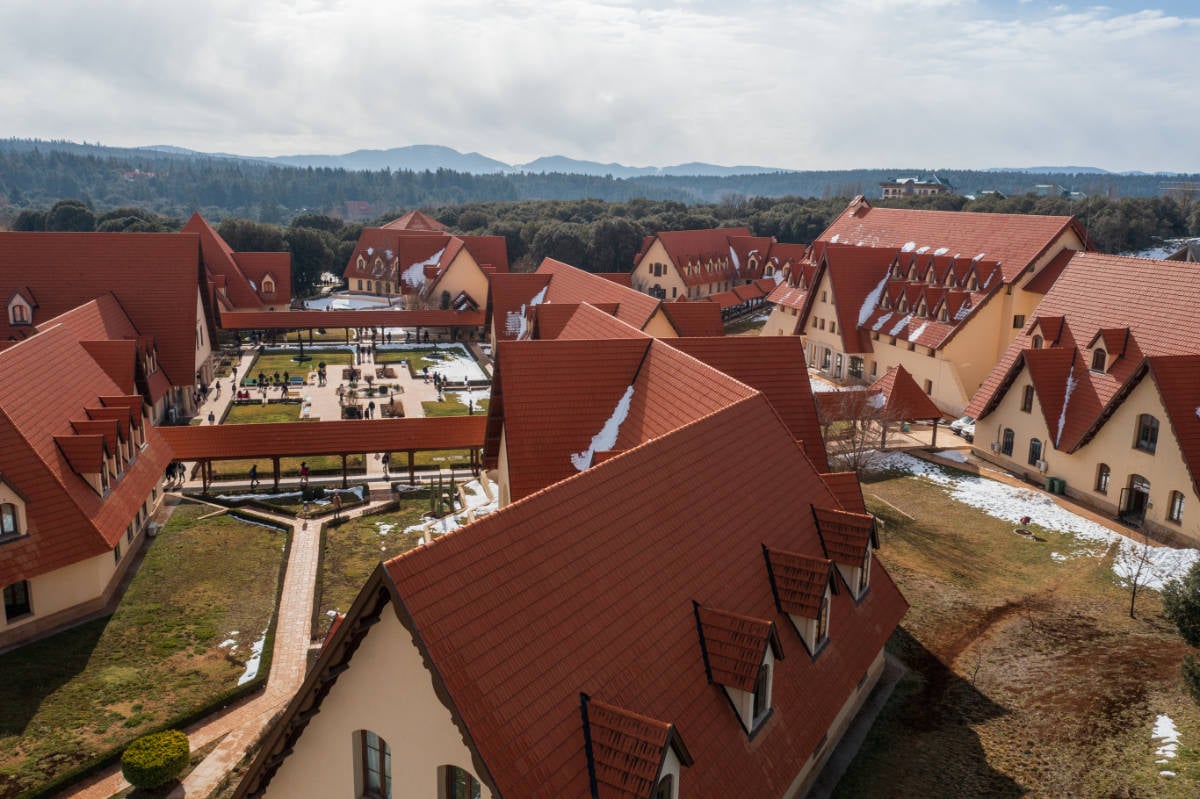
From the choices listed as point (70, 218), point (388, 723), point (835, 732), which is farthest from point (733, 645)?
point (70, 218)

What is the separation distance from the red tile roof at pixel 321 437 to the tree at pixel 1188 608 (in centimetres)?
2535

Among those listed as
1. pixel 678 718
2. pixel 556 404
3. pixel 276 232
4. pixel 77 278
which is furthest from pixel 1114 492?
pixel 276 232

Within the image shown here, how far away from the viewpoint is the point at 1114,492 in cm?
3575

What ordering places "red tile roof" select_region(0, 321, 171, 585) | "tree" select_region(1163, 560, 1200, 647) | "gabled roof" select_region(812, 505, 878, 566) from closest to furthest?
"gabled roof" select_region(812, 505, 878, 566), "tree" select_region(1163, 560, 1200, 647), "red tile roof" select_region(0, 321, 171, 585)

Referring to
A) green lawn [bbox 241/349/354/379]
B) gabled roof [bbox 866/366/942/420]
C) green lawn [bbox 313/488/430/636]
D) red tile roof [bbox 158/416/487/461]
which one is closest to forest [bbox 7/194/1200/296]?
→ green lawn [bbox 241/349/354/379]

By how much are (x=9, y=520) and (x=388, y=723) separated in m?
19.3

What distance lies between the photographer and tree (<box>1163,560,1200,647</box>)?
71.3 ft

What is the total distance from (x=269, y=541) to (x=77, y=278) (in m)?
26.4

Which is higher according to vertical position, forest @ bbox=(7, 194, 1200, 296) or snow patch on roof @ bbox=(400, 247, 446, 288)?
forest @ bbox=(7, 194, 1200, 296)

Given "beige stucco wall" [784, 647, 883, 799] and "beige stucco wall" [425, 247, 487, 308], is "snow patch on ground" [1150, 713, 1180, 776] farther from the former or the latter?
"beige stucco wall" [425, 247, 487, 308]

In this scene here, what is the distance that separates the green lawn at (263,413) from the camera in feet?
165

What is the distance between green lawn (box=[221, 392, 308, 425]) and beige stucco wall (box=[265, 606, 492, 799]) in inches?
1584

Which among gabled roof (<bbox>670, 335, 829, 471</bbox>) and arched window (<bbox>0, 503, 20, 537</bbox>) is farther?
gabled roof (<bbox>670, 335, 829, 471</bbox>)

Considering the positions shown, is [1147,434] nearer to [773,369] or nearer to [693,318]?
[773,369]
